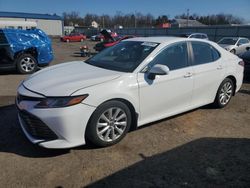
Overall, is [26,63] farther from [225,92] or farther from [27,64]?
[225,92]

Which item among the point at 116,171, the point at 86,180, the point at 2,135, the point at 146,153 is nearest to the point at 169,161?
the point at 146,153

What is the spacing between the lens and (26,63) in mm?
10109

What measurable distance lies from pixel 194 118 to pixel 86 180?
2770mm

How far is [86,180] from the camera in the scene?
3.25 m

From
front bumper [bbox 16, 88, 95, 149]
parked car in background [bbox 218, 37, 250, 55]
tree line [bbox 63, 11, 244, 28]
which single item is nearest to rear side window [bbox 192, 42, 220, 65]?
front bumper [bbox 16, 88, 95, 149]

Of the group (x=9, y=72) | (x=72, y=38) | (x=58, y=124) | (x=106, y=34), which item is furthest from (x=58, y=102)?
(x=72, y=38)

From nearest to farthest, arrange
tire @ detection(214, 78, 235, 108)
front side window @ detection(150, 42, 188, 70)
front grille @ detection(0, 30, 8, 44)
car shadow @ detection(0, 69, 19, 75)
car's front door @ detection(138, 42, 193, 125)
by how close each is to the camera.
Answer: car's front door @ detection(138, 42, 193, 125)
front side window @ detection(150, 42, 188, 70)
tire @ detection(214, 78, 235, 108)
front grille @ detection(0, 30, 8, 44)
car shadow @ detection(0, 69, 19, 75)

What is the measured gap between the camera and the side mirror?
415 cm

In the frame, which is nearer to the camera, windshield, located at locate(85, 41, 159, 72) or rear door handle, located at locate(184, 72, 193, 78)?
windshield, located at locate(85, 41, 159, 72)

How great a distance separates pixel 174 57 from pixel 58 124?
232 centimetres

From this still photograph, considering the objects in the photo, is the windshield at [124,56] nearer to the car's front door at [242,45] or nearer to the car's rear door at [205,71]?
the car's rear door at [205,71]

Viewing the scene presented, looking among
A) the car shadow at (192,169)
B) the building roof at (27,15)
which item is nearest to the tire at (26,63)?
the car shadow at (192,169)

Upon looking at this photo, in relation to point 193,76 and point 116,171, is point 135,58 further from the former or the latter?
point 116,171

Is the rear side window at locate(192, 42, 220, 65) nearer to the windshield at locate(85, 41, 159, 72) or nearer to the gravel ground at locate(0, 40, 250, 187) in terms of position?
the windshield at locate(85, 41, 159, 72)
